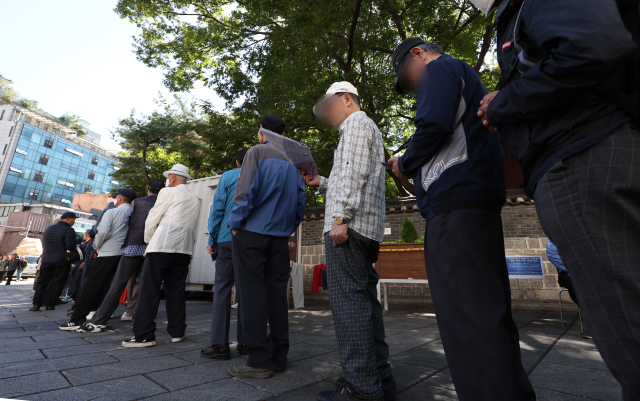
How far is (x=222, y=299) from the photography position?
3.16 m

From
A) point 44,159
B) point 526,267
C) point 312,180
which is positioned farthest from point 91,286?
point 44,159

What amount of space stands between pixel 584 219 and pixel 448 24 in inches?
382

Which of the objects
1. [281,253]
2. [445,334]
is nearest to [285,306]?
[281,253]

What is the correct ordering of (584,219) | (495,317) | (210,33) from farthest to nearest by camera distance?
(210,33), (495,317), (584,219)

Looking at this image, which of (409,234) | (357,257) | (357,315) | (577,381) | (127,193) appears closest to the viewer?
(357,315)

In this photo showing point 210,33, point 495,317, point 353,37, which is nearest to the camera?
point 495,317

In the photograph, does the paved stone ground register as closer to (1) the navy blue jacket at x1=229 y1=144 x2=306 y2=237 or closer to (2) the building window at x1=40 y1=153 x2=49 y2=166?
(1) the navy blue jacket at x1=229 y1=144 x2=306 y2=237

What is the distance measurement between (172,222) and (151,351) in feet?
4.40

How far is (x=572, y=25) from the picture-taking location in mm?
949

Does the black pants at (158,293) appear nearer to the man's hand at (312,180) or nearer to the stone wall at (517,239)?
the man's hand at (312,180)

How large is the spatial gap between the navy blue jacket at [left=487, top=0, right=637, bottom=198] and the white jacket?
3.46m

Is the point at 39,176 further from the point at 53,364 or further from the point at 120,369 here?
the point at 120,369

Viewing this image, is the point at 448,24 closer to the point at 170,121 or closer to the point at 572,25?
the point at 572,25

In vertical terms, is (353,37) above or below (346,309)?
above
